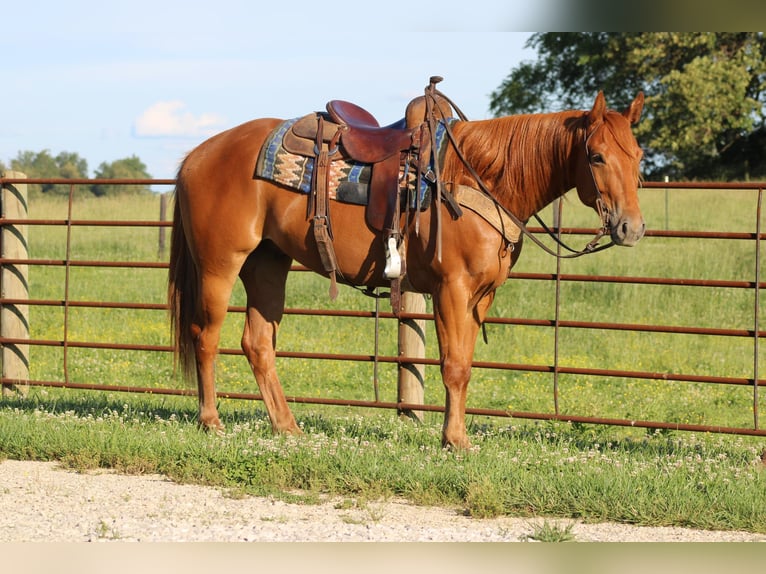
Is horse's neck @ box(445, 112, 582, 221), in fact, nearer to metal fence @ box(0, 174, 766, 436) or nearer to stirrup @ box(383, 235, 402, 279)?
stirrup @ box(383, 235, 402, 279)

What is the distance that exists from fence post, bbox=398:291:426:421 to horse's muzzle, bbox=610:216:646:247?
2483 millimetres

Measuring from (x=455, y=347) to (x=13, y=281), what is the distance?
5070mm

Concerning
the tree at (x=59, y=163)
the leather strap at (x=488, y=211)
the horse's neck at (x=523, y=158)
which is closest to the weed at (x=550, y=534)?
the leather strap at (x=488, y=211)

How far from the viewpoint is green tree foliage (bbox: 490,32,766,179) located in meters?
26.1

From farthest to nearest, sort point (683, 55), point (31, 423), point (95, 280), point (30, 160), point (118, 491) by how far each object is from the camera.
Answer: point (30, 160)
point (683, 55)
point (95, 280)
point (31, 423)
point (118, 491)

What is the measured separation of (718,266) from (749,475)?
1047cm

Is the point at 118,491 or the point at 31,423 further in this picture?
the point at 31,423

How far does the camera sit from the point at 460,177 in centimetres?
566

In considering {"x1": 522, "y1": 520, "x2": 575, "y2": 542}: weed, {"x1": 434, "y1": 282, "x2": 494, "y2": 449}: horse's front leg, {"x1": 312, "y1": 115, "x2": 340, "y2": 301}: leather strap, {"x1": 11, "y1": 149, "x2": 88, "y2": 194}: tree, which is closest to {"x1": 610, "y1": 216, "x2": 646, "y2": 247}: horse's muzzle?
{"x1": 434, "y1": 282, "x2": 494, "y2": 449}: horse's front leg

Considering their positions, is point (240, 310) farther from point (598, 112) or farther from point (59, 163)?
point (59, 163)

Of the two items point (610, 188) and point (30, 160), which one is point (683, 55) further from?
point (30, 160)

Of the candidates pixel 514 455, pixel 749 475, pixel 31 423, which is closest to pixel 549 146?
pixel 514 455

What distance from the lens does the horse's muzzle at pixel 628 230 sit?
198 inches

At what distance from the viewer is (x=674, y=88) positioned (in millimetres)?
26016
